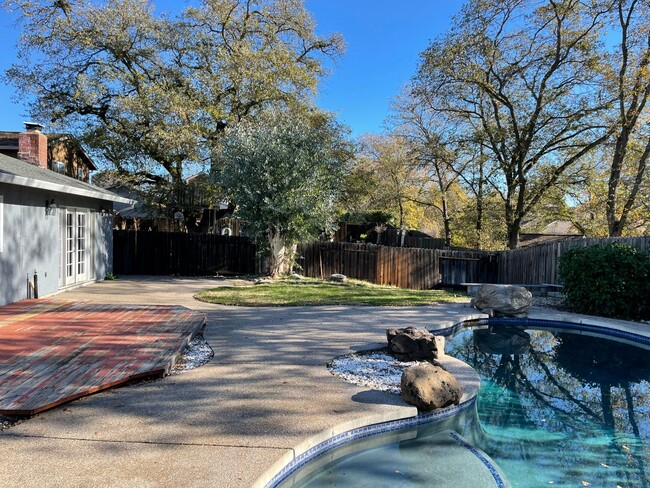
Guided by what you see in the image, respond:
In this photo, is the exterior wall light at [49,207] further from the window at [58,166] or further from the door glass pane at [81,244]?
the window at [58,166]

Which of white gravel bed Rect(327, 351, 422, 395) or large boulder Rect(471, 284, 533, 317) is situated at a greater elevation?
large boulder Rect(471, 284, 533, 317)

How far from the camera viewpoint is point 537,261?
13648mm

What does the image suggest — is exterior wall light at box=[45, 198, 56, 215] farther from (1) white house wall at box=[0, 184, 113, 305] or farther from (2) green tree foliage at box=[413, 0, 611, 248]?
(2) green tree foliage at box=[413, 0, 611, 248]

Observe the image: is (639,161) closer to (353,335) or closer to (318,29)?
(318,29)

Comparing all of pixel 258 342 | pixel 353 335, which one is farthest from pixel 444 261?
pixel 258 342

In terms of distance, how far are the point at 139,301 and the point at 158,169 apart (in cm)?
951

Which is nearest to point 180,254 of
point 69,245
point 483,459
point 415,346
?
point 69,245

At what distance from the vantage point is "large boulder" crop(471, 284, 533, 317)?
30.8 feet

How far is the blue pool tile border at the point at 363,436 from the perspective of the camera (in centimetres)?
306

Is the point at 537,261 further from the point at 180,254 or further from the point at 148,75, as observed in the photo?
the point at 148,75

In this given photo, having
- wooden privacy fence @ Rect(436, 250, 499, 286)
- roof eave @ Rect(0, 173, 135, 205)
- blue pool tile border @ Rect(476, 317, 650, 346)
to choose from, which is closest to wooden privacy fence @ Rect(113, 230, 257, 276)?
roof eave @ Rect(0, 173, 135, 205)

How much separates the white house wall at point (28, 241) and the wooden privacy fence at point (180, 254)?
15.6 ft

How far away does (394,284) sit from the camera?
15.4 metres

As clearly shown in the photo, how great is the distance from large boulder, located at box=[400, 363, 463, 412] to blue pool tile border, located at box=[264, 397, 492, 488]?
0.09 m
